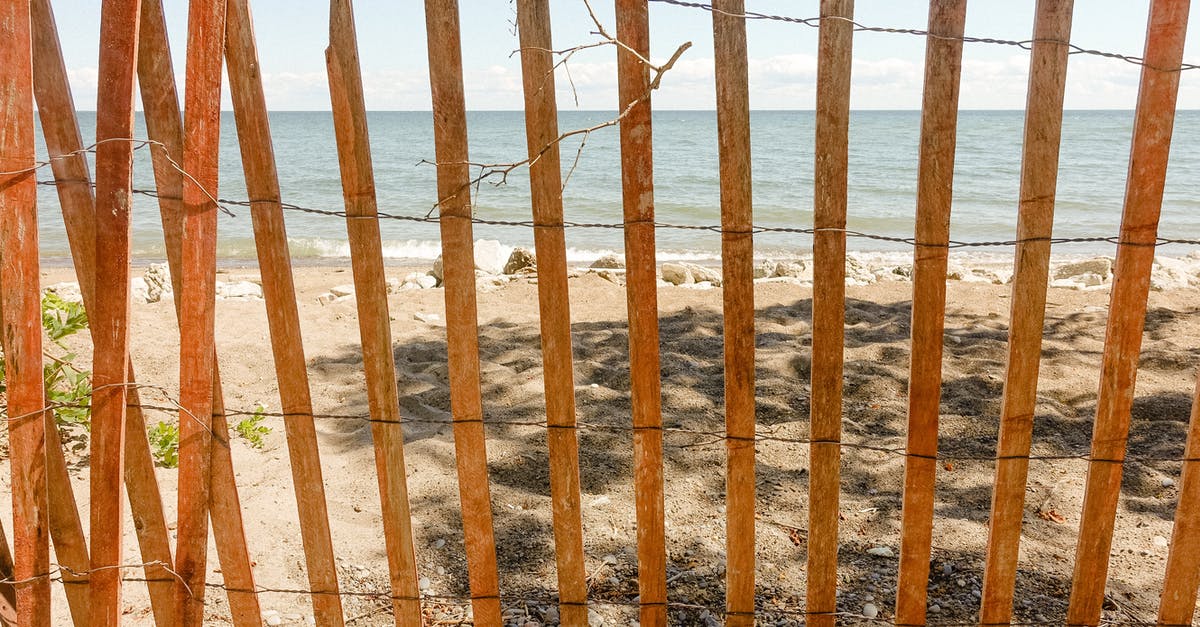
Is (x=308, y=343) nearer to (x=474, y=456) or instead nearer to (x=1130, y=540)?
(x=474, y=456)

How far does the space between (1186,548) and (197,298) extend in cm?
271

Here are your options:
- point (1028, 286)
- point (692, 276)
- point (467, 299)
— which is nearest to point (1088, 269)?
point (692, 276)

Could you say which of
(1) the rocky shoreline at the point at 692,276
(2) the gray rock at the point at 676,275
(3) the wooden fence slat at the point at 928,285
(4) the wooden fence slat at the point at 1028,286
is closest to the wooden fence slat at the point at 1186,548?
(4) the wooden fence slat at the point at 1028,286

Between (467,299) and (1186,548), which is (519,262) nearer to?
(467,299)

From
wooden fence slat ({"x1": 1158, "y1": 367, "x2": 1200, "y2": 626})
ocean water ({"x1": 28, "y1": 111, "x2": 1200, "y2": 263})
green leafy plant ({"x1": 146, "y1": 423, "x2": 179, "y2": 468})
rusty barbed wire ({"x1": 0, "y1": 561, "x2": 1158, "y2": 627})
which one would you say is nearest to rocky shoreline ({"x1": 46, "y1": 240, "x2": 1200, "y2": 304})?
ocean water ({"x1": 28, "y1": 111, "x2": 1200, "y2": 263})

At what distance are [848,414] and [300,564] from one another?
2715mm

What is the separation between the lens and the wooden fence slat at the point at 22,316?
1914 millimetres

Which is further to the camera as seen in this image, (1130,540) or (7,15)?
(1130,540)

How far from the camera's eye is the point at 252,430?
151 inches

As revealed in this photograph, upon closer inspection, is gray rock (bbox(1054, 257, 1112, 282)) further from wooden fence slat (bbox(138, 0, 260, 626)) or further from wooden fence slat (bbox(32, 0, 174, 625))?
wooden fence slat (bbox(32, 0, 174, 625))

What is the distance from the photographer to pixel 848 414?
424 centimetres

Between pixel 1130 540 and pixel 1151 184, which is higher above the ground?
pixel 1151 184

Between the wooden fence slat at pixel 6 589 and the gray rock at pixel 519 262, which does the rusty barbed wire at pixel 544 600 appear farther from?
the gray rock at pixel 519 262

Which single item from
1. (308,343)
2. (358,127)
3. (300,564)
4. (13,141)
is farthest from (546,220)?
(308,343)
